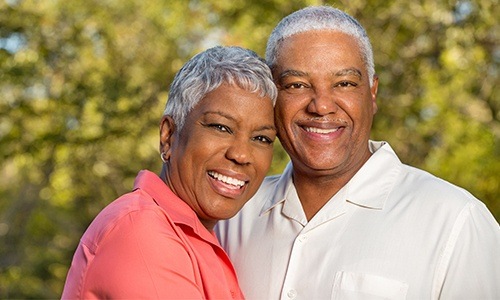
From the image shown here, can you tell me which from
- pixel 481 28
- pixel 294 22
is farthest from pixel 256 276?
pixel 481 28

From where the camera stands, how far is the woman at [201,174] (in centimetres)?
289

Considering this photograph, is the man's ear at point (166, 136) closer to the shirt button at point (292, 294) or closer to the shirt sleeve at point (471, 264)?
the shirt button at point (292, 294)

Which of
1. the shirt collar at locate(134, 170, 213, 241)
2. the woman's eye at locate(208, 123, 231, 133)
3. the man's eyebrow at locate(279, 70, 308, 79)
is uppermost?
the man's eyebrow at locate(279, 70, 308, 79)

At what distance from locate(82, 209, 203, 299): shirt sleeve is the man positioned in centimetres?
66

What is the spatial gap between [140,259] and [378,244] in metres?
0.95

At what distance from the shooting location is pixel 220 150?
326cm

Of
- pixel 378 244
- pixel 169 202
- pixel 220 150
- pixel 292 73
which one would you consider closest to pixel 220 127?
pixel 220 150

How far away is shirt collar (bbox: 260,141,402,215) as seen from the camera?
11.4ft

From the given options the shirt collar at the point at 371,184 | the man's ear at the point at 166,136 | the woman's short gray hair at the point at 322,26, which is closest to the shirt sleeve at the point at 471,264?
the shirt collar at the point at 371,184

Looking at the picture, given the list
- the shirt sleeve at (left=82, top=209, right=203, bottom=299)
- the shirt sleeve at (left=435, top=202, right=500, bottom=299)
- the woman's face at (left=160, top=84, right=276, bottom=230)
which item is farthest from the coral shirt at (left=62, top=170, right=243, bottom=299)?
the shirt sleeve at (left=435, top=202, right=500, bottom=299)

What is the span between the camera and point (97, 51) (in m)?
10.6

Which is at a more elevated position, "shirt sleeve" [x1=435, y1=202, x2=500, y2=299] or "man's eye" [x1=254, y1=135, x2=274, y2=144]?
"man's eye" [x1=254, y1=135, x2=274, y2=144]

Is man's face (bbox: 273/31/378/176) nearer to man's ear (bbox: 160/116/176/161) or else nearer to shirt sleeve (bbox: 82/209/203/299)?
man's ear (bbox: 160/116/176/161)

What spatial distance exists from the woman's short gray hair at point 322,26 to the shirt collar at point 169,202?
730mm
